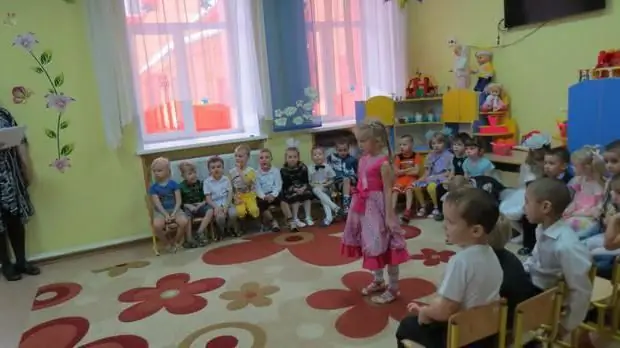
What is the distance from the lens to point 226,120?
4645mm

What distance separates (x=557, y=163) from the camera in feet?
10.4

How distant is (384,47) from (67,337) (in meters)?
3.71

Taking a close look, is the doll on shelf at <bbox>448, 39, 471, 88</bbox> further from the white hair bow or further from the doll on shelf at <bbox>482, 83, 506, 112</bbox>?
the white hair bow

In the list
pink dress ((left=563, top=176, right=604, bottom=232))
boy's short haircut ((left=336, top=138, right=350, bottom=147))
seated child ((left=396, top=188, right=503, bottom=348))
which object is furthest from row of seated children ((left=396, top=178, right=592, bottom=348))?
boy's short haircut ((left=336, top=138, right=350, bottom=147))

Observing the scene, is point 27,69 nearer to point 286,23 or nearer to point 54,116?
point 54,116

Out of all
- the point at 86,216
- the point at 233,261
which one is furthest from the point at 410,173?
the point at 86,216

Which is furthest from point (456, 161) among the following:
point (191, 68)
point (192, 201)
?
point (191, 68)

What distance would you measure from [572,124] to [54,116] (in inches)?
150

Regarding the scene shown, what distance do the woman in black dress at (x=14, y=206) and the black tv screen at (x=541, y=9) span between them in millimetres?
3917

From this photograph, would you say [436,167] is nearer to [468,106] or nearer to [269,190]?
[468,106]

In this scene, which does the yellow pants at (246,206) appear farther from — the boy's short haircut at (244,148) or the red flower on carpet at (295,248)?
the boy's short haircut at (244,148)

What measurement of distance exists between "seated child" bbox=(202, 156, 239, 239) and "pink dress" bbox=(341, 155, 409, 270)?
1643 millimetres

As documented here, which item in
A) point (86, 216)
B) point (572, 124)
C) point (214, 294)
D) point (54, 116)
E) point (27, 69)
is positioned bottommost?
point (214, 294)

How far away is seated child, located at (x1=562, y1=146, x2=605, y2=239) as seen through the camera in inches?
110
